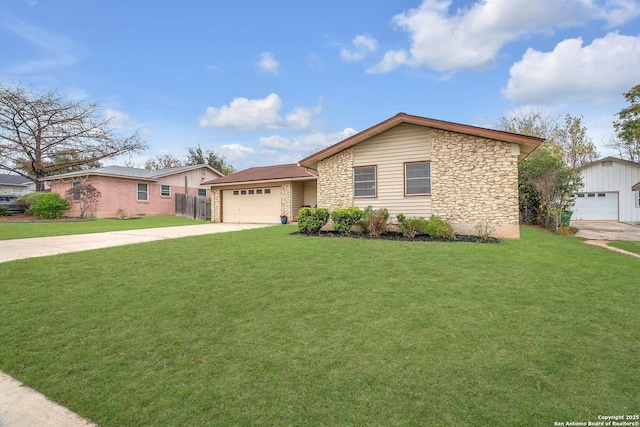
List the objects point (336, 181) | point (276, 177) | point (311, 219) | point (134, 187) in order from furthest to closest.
A: point (134, 187) < point (276, 177) < point (336, 181) < point (311, 219)

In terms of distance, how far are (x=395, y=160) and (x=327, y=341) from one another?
32.9ft

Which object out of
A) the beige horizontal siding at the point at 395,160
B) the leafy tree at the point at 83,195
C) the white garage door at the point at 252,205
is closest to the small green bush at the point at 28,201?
the leafy tree at the point at 83,195

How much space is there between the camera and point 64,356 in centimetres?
323

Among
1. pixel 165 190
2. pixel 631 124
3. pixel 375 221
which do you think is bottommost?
pixel 375 221

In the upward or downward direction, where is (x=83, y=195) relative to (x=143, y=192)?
downward

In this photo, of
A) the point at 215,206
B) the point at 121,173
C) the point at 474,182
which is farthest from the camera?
the point at 121,173

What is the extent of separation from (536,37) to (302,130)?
20665 millimetres

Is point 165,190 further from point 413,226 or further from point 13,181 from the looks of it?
point 13,181

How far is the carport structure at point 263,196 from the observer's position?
1784 centimetres

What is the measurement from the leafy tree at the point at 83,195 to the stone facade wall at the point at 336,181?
57.5 feet

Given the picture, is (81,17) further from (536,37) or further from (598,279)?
(536,37)

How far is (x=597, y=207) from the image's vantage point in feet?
75.0

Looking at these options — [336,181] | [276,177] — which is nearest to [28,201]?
[276,177]

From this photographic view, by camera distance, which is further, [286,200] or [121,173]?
[121,173]
